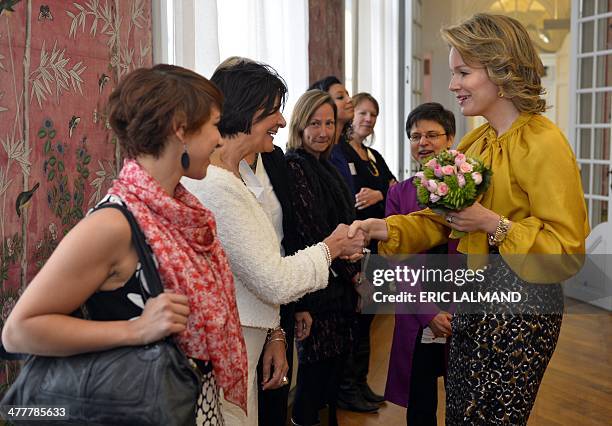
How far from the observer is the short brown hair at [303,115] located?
3.32 meters

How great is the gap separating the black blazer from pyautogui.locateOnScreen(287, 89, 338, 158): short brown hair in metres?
0.68

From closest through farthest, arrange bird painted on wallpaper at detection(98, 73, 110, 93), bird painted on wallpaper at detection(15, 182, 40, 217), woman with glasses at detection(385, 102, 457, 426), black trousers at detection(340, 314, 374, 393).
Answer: bird painted on wallpaper at detection(15, 182, 40, 217) → bird painted on wallpaper at detection(98, 73, 110, 93) → woman with glasses at detection(385, 102, 457, 426) → black trousers at detection(340, 314, 374, 393)

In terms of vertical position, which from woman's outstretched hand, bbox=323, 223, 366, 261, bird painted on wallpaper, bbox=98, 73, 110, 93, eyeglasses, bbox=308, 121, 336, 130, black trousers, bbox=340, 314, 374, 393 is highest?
bird painted on wallpaper, bbox=98, 73, 110, 93

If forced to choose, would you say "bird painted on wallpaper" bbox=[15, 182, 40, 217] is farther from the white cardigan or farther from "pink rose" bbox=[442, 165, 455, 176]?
"pink rose" bbox=[442, 165, 455, 176]

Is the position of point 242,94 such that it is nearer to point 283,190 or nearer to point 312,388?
point 283,190

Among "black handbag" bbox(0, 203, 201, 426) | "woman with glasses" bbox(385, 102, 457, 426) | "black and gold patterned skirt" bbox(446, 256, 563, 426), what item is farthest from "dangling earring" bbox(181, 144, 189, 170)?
"woman with glasses" bbox(385, 102, 457, 426)

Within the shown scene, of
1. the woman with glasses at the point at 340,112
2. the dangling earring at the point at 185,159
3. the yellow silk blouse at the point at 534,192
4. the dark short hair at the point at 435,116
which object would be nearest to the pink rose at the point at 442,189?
the yellow silk blouse at the point at 534,192

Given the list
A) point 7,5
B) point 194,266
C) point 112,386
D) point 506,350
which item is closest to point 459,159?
point 506,350

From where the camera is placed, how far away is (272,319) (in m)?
2.14

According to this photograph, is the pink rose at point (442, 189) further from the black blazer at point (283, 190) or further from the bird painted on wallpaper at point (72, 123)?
the bird painted on wallpaper at point (72, 123)

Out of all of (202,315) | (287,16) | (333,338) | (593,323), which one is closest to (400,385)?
(333,338)

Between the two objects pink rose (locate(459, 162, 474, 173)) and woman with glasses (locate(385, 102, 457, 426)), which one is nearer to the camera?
pink rose (locate(459, 162, 474, 173))

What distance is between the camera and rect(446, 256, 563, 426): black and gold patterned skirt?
1936mm

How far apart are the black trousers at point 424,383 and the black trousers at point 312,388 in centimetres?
37
